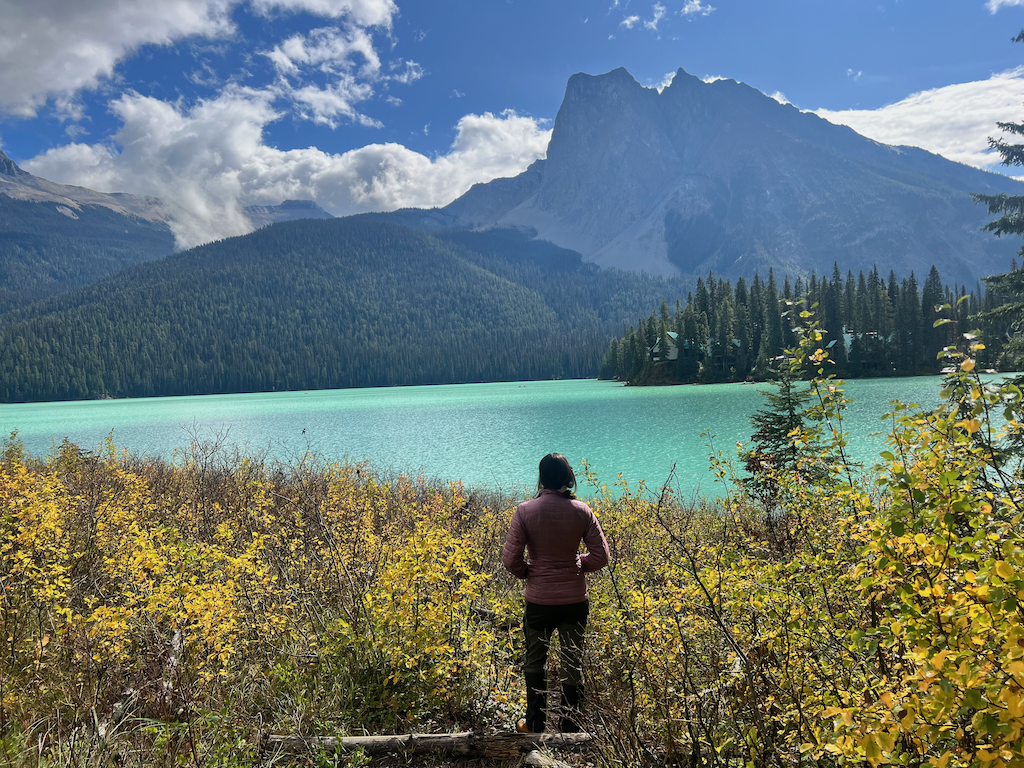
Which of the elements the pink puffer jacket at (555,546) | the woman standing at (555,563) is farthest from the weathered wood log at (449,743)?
the pink puffer jacket at (555,546)

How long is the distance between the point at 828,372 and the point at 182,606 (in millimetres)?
5414

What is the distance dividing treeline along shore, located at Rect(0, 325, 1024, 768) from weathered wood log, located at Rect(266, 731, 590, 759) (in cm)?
21

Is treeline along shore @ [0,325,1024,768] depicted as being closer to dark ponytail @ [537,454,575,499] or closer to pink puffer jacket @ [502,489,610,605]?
pink puffer jacket @ [502,489,610,605]

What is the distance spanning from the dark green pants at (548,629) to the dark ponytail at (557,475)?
3.08 feet

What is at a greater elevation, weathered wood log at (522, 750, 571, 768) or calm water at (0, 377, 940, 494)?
weathered wood log at (522, 750, 571, 768)

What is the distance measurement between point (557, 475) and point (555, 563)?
0.71 metres

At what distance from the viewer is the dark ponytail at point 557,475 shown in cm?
483

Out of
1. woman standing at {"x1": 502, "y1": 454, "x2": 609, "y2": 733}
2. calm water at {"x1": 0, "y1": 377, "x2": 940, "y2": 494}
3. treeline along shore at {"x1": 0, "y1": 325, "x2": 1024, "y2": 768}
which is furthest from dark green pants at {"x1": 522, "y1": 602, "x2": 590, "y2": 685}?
calm water at {"x1": 0, "y1": 377, "x2": 940, "y2": 494}

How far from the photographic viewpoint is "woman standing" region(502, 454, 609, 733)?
4754mm

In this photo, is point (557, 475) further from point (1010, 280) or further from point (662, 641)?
point (1010, 280)

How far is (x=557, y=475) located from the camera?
4.83 m

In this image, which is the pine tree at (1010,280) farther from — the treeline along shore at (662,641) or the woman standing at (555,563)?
the woman standing at (555,563)

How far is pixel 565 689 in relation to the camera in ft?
15.7

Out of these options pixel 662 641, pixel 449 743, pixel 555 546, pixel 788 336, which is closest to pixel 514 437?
pixel 555 546
